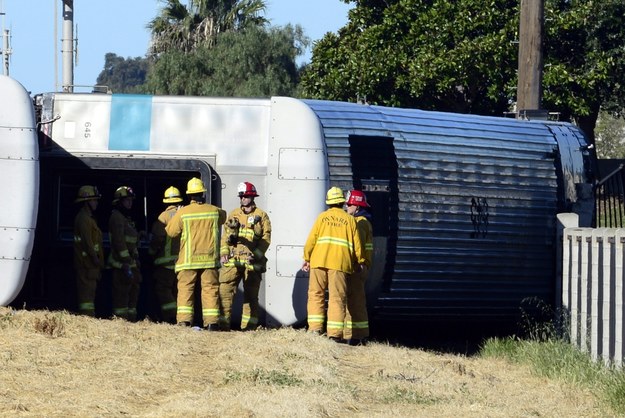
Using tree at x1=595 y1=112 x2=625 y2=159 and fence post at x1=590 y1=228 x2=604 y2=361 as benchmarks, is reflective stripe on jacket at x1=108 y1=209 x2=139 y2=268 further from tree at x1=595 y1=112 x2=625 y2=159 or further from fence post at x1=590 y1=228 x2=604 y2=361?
tree at x1=595 y1=112 x2=625 y2=159

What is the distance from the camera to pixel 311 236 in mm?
13992

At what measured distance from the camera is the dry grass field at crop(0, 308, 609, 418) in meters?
9.84

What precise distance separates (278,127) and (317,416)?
18.8 feet

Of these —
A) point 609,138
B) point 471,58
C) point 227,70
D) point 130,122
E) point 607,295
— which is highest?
point 227,70

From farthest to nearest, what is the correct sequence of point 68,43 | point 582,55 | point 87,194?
point 582,55 < point 68,43 < point 87,194

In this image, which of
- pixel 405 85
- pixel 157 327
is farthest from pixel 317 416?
pixel 405 85

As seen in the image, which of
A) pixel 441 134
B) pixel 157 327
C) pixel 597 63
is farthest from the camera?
→ pixel 597 63

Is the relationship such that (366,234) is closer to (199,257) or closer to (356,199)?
(356,199)

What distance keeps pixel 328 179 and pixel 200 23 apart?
37666mm

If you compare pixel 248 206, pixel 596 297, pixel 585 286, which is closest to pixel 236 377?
pixel 248 206

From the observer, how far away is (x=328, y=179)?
14562 millimetres

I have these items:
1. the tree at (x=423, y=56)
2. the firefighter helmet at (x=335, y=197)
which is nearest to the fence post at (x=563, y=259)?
the firefighter helmet at (x=335, y=197)

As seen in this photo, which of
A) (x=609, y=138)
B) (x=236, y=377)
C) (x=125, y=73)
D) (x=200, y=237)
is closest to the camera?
(x=236, y=377)

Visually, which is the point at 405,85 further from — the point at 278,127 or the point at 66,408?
the point at 66,408
